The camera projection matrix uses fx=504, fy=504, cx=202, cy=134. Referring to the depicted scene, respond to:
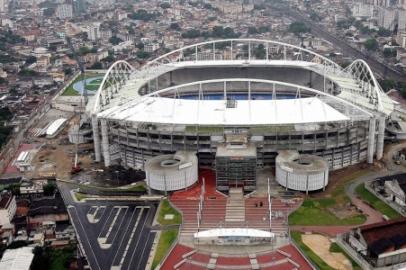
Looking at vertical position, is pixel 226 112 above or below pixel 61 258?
above

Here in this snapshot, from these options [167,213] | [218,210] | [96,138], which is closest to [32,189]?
[96,138]

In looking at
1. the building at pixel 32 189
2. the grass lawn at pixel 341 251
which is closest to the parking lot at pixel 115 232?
the building at pixel 32 189

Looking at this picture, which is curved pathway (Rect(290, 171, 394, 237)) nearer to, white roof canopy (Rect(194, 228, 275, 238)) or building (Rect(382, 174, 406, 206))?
building (Rect(382, 174, 406, 206))

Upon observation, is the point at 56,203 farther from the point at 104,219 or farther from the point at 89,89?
the point at 89,89

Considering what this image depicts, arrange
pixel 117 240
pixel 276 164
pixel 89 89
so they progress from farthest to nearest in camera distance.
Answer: pixel 89 89 → pixel 276 164 → pixel 117 240

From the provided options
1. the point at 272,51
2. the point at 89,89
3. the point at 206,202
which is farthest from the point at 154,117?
the point at 272,51

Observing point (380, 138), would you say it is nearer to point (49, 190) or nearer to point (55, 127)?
point (49, 190)
